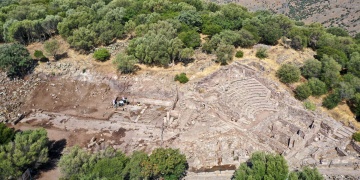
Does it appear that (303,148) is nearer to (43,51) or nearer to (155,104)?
(155,104)

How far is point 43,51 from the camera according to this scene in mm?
54781

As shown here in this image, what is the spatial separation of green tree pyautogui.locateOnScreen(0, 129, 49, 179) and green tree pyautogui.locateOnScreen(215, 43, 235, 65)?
2965 cm

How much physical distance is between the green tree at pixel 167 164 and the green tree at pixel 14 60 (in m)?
32.8

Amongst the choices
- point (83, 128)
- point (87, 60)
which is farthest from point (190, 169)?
point (87, 60)

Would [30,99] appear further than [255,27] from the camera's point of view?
No

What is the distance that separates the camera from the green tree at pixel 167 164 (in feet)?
95.3

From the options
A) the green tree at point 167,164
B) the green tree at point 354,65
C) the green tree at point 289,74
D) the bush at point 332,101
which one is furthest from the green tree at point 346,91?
the green tree at point 167,164

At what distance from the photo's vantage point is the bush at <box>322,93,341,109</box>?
41281 millimetres

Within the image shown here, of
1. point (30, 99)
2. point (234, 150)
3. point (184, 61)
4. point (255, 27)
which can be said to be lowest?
point (30, 99)

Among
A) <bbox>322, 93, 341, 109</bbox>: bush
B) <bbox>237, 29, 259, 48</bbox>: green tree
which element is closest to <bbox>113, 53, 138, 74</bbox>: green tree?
<bbox>237, 29, 259, 48</bbox>: green tree

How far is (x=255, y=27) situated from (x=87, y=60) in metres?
34.0

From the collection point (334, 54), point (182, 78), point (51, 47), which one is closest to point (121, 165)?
point (182, 78)

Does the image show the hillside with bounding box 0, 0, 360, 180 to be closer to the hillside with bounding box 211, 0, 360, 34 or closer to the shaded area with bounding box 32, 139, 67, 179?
the shaded area with bounding box 32, 139, 67, 179

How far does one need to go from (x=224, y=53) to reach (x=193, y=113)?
13.6 meters
